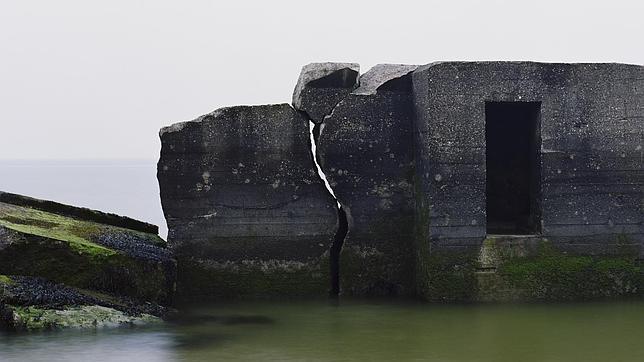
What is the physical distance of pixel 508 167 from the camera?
370 inches

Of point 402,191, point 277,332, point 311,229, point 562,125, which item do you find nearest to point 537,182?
point 562,125

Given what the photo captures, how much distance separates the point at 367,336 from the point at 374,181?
2210 millimetres

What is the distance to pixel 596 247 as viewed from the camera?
8328mm

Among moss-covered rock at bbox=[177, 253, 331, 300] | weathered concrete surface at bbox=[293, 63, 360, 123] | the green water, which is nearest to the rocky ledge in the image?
the green water

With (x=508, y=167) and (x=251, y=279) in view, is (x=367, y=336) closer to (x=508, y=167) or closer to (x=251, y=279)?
(x=251, y=279)

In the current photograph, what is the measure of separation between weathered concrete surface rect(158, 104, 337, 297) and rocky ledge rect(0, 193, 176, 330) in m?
0.43

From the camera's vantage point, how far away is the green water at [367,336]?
6180 millimetres

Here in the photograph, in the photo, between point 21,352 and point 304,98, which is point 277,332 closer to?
point 21,352

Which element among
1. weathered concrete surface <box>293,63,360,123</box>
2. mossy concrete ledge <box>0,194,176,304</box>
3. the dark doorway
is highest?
weathered concrete surface <box>293,63,360,123</box>

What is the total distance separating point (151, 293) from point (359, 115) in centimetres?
245

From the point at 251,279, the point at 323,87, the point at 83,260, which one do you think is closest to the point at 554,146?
the point at 323,87

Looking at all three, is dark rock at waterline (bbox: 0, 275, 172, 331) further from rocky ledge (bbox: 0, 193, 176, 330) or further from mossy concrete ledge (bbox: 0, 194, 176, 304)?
mossy concrete ledge (bbox: 0, 194, 176, 304)

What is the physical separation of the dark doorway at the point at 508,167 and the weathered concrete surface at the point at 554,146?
72 centimetres

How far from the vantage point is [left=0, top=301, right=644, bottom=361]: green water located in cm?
618
